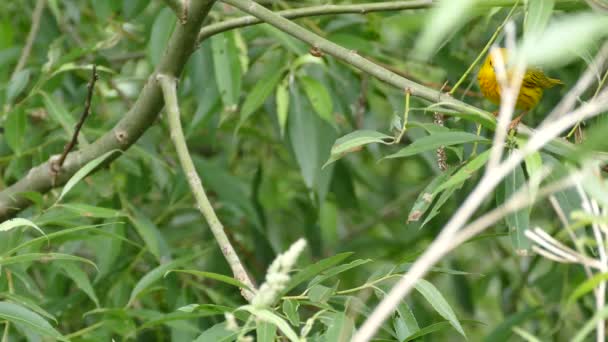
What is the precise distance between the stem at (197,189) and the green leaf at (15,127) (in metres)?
0.78

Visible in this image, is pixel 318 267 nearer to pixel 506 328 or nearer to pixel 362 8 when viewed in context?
pixel 362 8

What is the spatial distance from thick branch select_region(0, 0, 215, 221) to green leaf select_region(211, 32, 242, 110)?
54 cm

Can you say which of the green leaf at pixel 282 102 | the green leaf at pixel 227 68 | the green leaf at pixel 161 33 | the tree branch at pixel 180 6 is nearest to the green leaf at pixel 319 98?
the green leaf at pixel 282 102

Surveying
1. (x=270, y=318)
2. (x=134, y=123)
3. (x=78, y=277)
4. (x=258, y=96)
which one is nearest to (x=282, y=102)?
(x=258, y=96)

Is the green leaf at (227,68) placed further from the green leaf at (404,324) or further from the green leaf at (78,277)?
the green leaf at (404,324)

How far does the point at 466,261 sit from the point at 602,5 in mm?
3600

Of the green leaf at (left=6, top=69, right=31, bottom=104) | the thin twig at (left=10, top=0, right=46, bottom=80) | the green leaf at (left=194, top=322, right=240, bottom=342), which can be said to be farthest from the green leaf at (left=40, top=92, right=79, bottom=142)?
the green leaf at (left=194, top=322, right=240, bottom=342)

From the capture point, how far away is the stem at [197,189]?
5.13 ft

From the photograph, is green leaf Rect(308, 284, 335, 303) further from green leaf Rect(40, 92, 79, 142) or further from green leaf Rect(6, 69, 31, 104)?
green leaf Rect(6, 69, 31, 104)

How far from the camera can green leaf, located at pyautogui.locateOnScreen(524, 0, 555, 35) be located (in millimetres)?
1352

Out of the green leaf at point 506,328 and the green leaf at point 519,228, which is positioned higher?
the green leaf at point 519,228

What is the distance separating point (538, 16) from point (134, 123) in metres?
1.03

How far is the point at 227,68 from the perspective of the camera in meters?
2.65

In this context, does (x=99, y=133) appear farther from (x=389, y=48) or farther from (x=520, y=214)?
(x=520, y=214)
